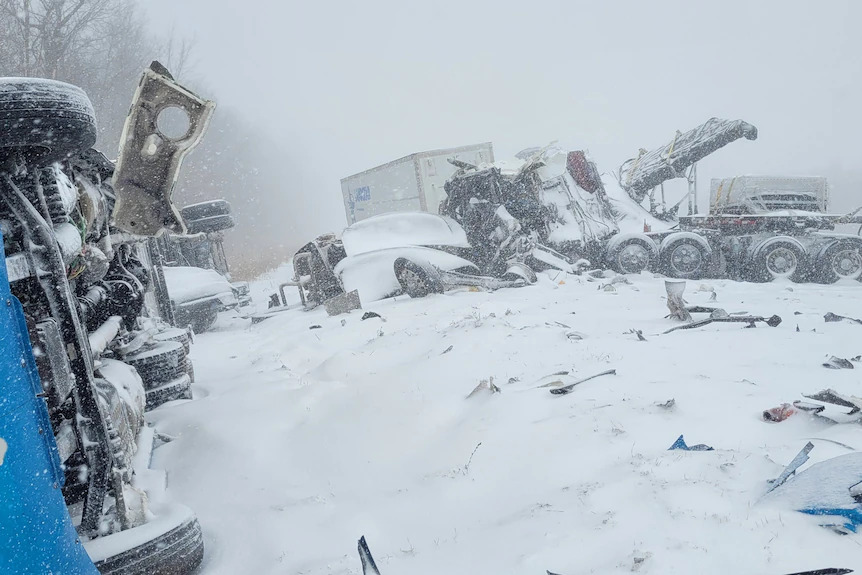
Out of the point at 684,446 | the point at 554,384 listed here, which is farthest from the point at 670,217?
the point at 684,446

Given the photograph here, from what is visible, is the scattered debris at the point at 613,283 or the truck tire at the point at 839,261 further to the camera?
the truck tire at the point at 839,261

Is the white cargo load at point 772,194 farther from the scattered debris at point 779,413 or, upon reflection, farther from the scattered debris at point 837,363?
the scattered debris at point 779,413

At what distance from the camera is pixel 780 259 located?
1048 centimetres

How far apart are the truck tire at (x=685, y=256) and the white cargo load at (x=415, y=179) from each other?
8479mm

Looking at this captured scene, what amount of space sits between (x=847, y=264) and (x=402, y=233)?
335 inches

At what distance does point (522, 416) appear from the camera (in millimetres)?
3049

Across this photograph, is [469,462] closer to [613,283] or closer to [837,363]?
[837,363]

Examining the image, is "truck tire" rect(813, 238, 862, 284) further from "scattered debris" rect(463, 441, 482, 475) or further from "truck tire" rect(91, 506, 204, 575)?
"truck tire" rect(91, 506, 204, 575)

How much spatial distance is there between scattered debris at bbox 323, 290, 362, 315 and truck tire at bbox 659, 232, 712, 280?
6.53 meters

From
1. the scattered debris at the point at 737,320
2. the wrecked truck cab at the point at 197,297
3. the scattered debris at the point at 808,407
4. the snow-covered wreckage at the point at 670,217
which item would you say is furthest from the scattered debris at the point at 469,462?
the snow-covered wreckage at the point at 670,217

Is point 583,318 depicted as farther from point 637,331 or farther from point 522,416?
point 522,416

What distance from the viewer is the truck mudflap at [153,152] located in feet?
7.72

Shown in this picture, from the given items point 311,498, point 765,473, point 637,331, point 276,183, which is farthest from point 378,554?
point 276,183

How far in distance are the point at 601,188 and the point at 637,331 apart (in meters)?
7.96
